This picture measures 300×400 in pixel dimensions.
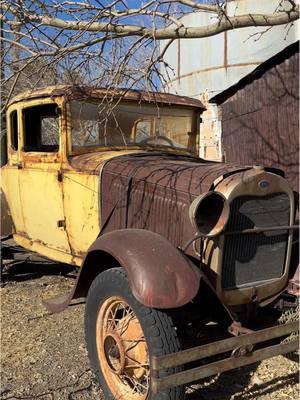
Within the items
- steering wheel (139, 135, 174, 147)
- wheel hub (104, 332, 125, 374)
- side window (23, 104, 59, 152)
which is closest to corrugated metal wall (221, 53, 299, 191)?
steering wheel (139, 135, 174, 147)

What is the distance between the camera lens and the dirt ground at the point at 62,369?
10.3 ft

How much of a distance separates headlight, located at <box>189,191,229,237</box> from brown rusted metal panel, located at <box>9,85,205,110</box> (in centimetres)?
151

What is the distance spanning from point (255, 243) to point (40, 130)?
2.92 m

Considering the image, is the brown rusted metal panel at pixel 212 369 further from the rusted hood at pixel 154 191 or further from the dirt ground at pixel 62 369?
the rusted hood at pixel 154 191

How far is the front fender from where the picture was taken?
2.62 metres

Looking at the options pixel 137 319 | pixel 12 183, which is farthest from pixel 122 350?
pixel 12 183

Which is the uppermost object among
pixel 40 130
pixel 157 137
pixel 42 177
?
pixel 40 130

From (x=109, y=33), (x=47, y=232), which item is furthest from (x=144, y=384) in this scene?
(x=109, y=33)

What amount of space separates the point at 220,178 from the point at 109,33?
1675 mm

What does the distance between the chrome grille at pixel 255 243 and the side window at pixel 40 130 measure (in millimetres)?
2444

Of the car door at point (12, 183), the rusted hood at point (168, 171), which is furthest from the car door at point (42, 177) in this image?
the rusted hood at point (168, 171)

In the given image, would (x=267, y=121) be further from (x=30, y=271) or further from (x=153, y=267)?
(x=153, y=267)

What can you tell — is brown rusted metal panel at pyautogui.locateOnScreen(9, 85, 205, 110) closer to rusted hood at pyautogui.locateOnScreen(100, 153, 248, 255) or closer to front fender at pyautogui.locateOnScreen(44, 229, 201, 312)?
rusted hood at pyautogui.locateOnScreen(100, 153, 248, 255)

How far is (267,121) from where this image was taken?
8.55 metres
